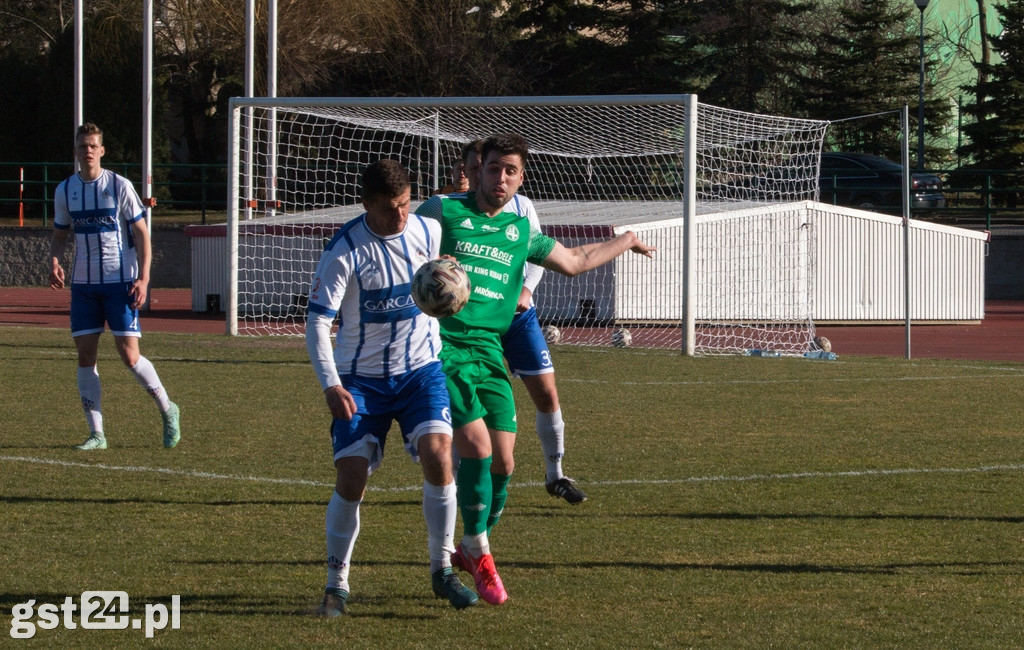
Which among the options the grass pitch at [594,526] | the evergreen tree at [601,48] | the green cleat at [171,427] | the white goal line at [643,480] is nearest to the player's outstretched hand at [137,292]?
the green cleat at [171,427]

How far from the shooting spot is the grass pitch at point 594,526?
16.1 feet

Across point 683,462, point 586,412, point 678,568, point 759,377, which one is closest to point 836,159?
point 759,377

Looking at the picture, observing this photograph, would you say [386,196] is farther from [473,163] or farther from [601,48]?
[601,48]

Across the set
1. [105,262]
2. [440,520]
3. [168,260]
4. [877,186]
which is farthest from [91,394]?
[877,186]

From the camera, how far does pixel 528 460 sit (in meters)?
8.53

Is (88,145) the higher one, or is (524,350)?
(88,145)

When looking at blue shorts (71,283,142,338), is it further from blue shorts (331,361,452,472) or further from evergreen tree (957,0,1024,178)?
evergreen tree (957,0,1024,178)

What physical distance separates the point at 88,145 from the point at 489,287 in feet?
13.0

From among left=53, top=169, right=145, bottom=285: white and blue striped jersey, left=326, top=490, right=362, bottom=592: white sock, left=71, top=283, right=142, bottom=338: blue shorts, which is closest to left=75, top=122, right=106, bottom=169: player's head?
left=53, top=169, right=145, bottom=285: white and blue striped jersey

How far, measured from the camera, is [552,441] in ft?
24.3

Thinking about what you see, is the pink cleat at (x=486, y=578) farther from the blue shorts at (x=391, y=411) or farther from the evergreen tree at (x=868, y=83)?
the evergreen tree at (x=868, y=83)

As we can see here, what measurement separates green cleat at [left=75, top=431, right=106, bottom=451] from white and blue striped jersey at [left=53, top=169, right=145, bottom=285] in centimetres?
97

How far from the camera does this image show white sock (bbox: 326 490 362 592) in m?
5.01

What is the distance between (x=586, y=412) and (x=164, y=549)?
5.25 metres
